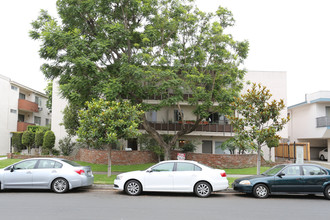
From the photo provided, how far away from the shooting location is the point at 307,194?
37.4ft

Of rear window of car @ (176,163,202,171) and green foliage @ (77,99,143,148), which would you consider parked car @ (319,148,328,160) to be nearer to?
green foliage @ (77,99,143,148)

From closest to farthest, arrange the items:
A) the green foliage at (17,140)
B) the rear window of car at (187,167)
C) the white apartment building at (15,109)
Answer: the rear window of car at (187,167), the green foliage at (17,140), the white apartment building at (15,109)

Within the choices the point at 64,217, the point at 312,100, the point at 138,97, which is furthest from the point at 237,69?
the point at 64,217

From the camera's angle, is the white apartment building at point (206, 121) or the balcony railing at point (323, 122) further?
the white apartment building at point (206, 121)

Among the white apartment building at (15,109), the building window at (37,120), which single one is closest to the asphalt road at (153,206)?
the white apartment building at (15,109)

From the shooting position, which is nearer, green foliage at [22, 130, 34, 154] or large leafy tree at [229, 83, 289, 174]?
large leafy tree at [229, 83, 289, 174]

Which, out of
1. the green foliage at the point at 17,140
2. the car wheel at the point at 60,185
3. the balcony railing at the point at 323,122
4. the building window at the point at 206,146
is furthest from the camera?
the building window at the point at 206,146

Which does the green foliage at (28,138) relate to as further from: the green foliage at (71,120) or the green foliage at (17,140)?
the green foliage at (71,120)

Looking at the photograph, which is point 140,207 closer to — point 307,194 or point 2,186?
point 2,186

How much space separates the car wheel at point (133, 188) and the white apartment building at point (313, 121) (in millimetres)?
21268

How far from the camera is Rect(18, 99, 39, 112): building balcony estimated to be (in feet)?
106

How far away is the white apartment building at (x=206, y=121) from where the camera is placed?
26.8m

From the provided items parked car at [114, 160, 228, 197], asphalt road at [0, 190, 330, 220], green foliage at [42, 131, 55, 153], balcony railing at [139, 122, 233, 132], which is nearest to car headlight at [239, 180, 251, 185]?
asphalt road at [0, 190, 330, 220]

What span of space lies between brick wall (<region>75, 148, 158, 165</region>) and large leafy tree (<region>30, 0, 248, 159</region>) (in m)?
5.56
